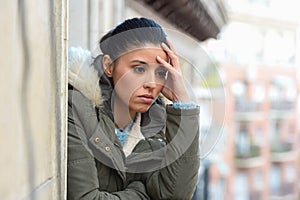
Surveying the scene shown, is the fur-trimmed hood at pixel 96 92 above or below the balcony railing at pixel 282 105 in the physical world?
below

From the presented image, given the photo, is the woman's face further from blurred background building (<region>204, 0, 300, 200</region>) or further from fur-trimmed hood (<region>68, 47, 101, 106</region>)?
blurred background building (<region>204, 0, 300, 200</region>)

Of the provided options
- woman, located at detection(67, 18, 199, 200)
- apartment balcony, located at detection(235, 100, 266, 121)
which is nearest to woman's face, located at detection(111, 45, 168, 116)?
woman, located at detection(67, 18, 199, 200)

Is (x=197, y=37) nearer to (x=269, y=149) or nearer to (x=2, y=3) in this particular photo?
(x=2, y=3)

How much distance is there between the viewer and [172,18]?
3.98 meters

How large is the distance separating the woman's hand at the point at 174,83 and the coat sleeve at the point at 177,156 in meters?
0.06

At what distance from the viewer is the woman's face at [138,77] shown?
46.0 inches

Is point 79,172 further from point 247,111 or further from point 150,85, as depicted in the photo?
point 247,111

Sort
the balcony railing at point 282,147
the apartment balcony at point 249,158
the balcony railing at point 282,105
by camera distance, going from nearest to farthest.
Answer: the apartment balcony at point 249,158 < the balcony railing at point 282,105 < the balcony railing at point 282,147

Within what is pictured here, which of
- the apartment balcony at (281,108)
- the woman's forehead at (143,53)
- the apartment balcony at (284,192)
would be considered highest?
the apartment balcony at (281,108)

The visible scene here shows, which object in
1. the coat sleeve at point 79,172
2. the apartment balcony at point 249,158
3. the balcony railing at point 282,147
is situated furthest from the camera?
the balcony railing at point 282,147

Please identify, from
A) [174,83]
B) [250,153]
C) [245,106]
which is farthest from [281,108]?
[174,83]

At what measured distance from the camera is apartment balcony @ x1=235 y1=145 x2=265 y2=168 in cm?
1866

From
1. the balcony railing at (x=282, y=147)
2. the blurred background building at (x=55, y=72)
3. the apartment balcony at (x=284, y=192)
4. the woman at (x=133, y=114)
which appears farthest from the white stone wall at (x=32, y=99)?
the apartment balcony at (x=284, y=192)

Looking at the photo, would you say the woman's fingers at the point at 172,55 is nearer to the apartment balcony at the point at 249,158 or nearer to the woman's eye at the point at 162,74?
the woman's eye at the point at 162,74
